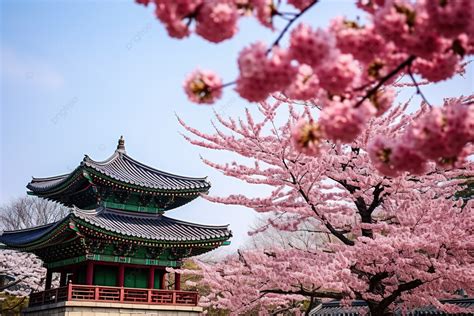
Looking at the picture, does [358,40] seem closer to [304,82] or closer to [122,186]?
[304,82]

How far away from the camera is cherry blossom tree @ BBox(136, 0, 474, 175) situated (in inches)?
120

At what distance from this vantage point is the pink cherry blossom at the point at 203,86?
136 inches

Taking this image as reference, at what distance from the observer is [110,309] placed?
17.2m

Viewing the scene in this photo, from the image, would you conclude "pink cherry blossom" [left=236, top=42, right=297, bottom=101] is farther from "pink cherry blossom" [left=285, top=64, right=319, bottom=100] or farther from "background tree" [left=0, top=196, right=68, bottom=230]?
"background tree" [left=0, top=196, right=68, bottom=230]

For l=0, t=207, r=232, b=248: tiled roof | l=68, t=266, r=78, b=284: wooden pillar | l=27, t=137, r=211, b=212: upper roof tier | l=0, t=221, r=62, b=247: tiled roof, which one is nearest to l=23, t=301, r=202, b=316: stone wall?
l=68, t=266, r=78, b=284: wooden pillar

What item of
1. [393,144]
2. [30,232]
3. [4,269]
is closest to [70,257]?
[30,232]

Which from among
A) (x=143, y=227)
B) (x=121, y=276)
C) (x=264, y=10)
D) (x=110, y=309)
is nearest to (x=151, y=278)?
(x=121, y=276)

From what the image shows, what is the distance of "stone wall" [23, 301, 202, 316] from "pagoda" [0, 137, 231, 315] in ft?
0.12

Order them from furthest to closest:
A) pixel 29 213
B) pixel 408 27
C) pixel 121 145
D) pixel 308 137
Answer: pixel 29 213 → pixel 121 145 → pixel 308 137 → pixel 408 27

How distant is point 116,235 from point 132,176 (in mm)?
3613

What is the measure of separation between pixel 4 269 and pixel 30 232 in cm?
716

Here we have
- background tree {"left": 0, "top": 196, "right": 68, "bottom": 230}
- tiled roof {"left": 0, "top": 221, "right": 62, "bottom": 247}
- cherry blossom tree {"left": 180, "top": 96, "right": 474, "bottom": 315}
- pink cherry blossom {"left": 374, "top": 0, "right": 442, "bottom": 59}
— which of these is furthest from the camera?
background tree {"left": 0, "top": 196, "right": 68, "bottom": 230}

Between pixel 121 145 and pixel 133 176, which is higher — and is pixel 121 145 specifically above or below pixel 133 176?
above

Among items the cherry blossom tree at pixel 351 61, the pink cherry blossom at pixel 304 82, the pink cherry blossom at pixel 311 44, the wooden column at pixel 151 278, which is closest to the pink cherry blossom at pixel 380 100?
the cherry blossom tree at pixel 351 61
